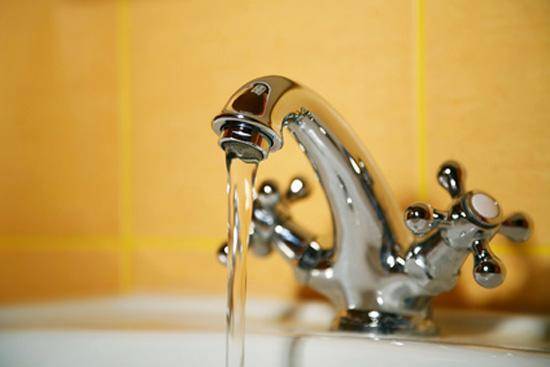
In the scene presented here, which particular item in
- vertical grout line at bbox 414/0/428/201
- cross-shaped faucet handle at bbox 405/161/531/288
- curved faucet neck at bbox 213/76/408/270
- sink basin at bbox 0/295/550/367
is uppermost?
vertical grout line at bbox 414/0/428/201

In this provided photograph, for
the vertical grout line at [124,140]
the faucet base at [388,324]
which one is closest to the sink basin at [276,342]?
the faucet base at [388,324]

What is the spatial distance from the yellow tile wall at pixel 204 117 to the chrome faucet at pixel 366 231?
8 cm

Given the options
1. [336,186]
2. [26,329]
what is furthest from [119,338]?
[336,186]

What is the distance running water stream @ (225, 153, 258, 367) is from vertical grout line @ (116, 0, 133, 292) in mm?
302

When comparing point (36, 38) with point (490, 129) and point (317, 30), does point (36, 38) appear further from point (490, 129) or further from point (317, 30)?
point (490, 129)

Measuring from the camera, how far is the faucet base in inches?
20.1

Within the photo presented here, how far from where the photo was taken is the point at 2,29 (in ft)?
2.39

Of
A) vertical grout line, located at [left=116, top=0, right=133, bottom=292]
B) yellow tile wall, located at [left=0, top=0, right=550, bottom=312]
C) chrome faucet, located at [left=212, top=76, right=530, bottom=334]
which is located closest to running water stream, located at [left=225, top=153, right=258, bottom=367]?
chrome faucet, located at [left=212, top=76, right=530, bottom=334]

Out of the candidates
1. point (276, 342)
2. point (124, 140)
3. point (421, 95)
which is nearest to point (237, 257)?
point (276, 342)

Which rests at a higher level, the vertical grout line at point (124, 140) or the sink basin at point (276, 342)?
the vertical grout line at point (124, 140)

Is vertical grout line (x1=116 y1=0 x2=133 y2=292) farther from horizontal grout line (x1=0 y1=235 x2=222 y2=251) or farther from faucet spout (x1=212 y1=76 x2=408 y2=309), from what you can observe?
faucet spout (x1=212 y1=76 x2=408 y2=309)

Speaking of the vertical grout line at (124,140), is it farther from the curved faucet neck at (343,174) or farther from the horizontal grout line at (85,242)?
the curved faucet neck at (343,174)

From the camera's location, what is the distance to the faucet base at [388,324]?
512 millimetres

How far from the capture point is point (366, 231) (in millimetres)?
509
